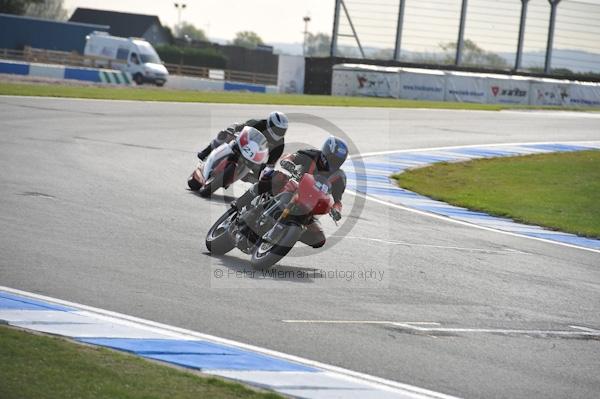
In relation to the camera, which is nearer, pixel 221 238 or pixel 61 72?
pixel 221 238

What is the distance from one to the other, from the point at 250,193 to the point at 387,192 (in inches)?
285

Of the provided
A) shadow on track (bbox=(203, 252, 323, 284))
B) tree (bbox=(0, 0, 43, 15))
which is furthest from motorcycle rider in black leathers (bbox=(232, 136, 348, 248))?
tree (bbox=(0, 0, 43, 15))

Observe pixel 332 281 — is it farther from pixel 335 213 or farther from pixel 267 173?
pixel 267 173

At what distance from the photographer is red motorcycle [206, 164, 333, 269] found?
30.3 feet

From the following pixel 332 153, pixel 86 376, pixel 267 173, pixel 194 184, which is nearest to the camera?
pixel 86 376

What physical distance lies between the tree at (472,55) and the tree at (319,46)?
228 inches

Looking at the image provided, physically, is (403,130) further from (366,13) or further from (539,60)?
(539,60)

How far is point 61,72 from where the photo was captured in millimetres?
42875

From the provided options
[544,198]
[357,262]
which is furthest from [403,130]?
[357,262]

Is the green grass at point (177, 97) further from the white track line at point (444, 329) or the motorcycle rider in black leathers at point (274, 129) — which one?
the white track line at point (444, 329)

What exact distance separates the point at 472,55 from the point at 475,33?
1.15 meters

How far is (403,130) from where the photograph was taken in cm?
2856

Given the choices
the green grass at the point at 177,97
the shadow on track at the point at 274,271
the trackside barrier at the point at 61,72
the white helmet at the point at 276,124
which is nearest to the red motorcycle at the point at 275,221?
the shadow on track at the point at 274,271

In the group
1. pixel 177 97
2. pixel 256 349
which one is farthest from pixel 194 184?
pixel 177 97
